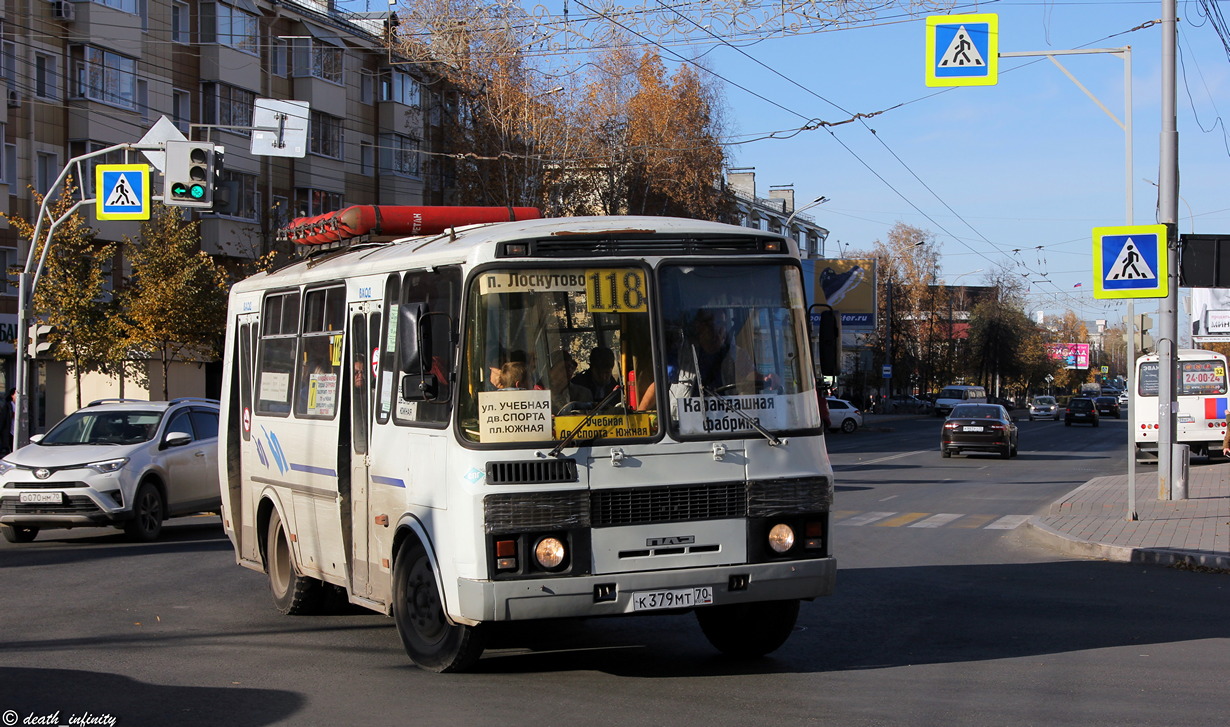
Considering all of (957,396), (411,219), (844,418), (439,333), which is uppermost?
(411,219)

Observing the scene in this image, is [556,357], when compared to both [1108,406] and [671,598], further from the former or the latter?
[1108,406]

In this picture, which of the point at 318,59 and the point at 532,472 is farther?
the point at 318,59

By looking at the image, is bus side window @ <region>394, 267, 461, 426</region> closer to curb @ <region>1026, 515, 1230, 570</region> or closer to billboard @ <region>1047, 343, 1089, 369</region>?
curb @ <region>1026, 515, 1230, 570</region>

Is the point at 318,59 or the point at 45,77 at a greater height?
the point at 318,59

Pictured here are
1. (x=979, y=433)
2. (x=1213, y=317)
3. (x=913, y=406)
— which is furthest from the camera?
(x=913, y=406)

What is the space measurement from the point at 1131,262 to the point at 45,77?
29917 mm

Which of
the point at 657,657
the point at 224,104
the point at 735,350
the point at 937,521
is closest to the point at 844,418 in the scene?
the point at 224,104

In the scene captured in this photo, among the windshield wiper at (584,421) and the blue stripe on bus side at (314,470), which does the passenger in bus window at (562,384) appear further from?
the blue stripe on bus side at (314,470)

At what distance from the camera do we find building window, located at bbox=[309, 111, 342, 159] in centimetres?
4581

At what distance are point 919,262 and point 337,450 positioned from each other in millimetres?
84315

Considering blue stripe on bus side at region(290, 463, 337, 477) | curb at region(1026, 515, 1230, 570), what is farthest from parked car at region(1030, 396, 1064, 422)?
blue stripe on bus side at region(290, 463, 337, 477)

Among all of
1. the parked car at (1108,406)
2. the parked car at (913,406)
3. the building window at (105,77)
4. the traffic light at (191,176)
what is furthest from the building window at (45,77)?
the parked car at (1108,406)

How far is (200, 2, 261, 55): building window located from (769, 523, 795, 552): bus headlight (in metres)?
36.0

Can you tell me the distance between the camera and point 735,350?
24.9 feet
